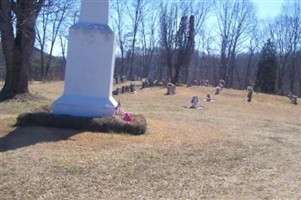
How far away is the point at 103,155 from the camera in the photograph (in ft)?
23.8

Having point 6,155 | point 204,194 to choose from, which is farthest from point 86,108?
point 204,194

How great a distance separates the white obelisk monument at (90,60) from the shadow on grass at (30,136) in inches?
50.5

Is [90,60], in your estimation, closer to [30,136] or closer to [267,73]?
[30,136]

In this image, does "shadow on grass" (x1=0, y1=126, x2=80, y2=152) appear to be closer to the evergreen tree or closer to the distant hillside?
the distant hillside

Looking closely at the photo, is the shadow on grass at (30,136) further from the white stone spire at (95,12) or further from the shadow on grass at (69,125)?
the white stone spire at (95,12)

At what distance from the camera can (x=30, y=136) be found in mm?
8336

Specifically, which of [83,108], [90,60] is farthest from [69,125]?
[90,60]

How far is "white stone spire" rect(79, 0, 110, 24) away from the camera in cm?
1038

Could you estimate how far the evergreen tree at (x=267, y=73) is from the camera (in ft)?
184

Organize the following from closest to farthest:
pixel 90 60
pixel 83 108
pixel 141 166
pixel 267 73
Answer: pixel 141 166 → pixel 83 108 → pixel 90 60 → pixel 267 73

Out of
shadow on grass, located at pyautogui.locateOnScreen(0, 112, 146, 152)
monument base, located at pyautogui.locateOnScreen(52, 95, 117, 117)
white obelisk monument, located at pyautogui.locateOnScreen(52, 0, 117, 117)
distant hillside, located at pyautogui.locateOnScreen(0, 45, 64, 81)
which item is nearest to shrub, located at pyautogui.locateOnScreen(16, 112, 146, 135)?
shadow on grass, located at pyautogui.locateOnScreen(0, 112, 146, 152)

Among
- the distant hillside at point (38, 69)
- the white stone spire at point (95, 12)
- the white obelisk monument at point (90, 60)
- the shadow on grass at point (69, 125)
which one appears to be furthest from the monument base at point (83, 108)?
the distant hillside at point (38, 69)

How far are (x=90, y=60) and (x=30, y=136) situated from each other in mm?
2602

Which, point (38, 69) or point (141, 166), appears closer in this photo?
point (141, 166)
